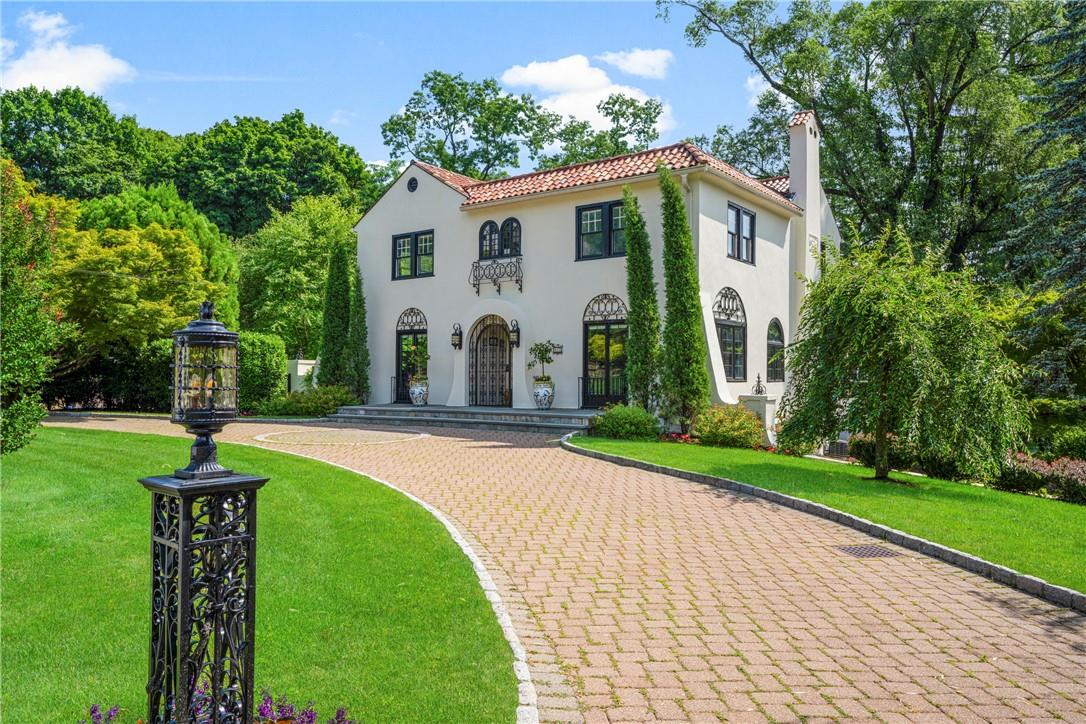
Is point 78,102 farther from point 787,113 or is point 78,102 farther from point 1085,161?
point 1085,161

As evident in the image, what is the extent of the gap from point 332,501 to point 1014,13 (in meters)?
28.2

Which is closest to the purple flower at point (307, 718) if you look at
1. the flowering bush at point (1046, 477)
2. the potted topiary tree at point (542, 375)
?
the flowering bush at point (1046, 477)

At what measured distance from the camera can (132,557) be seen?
20.9ft

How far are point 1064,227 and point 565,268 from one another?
11711 millimetres

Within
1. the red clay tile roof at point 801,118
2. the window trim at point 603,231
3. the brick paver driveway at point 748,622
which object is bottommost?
the brick paver driveway at point 748,622

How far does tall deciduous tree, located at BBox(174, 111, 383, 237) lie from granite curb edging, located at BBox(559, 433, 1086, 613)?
32044 mm

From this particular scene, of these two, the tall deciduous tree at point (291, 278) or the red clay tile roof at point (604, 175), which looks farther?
the tall deciduous tree at point (291, 278)

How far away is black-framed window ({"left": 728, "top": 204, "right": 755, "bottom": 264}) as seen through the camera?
20344 millimetres

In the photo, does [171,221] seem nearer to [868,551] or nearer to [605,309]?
[605,309]

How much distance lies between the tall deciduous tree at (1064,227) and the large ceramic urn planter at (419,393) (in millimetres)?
15926

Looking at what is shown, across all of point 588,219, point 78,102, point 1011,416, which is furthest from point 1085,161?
point 78,102

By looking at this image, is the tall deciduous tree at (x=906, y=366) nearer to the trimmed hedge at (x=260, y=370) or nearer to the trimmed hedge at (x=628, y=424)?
the trimmed hedge at (x=628, y=424)

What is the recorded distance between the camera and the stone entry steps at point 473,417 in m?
18.5

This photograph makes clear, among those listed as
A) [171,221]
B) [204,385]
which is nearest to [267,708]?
[204,385]
